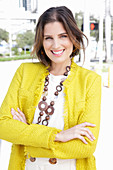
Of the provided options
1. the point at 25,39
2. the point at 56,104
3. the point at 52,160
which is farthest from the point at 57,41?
the point at 25,39

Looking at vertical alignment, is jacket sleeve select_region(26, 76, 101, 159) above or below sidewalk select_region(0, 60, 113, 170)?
above

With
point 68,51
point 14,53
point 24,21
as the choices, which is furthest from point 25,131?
point 14,53

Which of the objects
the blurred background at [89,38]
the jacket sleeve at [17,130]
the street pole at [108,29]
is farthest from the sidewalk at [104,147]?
the street pole at [108,29]

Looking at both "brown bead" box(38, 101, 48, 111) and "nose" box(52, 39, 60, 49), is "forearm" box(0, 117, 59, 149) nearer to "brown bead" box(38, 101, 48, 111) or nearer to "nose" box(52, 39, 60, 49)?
"brown bead" box(38, 101, 48, 111)

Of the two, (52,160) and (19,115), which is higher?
(19,115)

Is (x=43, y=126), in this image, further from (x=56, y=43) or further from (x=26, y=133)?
(x=56, y=43)

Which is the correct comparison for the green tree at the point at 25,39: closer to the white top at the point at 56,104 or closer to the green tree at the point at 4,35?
the green tree at the point at 4,35

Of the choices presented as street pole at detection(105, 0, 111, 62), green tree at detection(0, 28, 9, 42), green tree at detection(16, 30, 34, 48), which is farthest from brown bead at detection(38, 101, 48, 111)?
green tree at detection(0, 28, 9, 42)

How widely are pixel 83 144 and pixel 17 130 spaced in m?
0.31

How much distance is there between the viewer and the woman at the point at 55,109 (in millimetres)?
1160

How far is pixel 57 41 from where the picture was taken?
3.88 feet

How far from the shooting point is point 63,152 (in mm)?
1152

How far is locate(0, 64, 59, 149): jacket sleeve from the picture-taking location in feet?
3.73

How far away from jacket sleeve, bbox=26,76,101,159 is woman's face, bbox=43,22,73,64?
0.71ft
